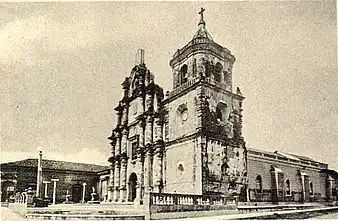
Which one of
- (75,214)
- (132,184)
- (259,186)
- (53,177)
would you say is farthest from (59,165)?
(259,186)

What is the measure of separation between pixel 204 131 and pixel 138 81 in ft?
2.89

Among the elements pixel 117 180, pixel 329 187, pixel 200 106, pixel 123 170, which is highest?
pixel 200 106

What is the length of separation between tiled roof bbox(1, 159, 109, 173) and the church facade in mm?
264

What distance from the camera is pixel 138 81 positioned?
14.1 feet

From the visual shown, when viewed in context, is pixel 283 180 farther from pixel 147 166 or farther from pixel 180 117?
pixel 147 166

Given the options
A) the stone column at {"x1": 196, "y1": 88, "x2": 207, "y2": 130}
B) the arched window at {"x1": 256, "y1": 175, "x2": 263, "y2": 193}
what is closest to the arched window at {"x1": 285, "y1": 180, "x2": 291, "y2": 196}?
the arched window at {"x1": 256, "y1": 175, "x2": 263, "y2": 193}

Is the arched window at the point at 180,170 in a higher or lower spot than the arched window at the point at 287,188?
higher

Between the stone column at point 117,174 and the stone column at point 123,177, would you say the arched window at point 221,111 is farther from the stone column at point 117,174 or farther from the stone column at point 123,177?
the stone column at point 123,177

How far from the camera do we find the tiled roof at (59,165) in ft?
11.9

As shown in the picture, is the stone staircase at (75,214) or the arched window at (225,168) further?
the arched window at (225,168)

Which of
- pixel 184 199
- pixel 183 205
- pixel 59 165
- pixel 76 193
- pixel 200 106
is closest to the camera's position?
pixel 59 165

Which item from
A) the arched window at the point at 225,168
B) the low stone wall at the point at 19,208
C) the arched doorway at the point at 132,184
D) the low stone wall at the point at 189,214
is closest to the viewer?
the low stone wall at the point at 19,208

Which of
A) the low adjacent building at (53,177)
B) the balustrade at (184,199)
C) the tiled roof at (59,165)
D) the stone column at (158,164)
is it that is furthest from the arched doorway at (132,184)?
the balustrade at (184,199)

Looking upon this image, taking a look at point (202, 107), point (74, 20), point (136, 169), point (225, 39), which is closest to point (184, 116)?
point (202, 107)
